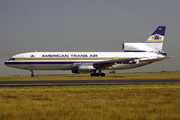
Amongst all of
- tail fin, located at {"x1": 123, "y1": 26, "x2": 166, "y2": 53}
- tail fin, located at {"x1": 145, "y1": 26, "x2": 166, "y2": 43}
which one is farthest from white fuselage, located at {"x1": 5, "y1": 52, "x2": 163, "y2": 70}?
tail fin, located at {"x1": 145, "y1": 26, "x2": 166, "y2": 43}

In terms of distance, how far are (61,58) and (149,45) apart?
65.0 ft

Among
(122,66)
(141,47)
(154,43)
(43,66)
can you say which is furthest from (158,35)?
(43,66)

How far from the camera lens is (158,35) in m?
56.4

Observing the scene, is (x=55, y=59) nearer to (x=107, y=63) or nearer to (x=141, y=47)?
(x=107, y=63)

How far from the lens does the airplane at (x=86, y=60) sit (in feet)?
163

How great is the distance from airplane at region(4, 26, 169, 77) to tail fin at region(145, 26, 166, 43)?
3.29 metres

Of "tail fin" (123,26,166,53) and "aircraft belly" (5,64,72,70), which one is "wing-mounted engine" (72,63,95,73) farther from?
"tail fin" (123,26,166,53)

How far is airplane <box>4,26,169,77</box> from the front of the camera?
4978 centimetres

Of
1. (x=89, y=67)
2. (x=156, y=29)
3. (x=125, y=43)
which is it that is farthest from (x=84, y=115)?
(x=156, y=29)

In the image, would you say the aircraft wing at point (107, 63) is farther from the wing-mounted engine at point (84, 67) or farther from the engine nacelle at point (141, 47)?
the engine nacelle at point (141, 47)

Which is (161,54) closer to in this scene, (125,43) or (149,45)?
(149,45)

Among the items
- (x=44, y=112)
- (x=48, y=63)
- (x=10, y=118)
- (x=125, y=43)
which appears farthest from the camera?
(x=125, y=43)

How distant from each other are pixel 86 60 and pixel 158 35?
1767cm

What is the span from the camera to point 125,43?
54969 mm
